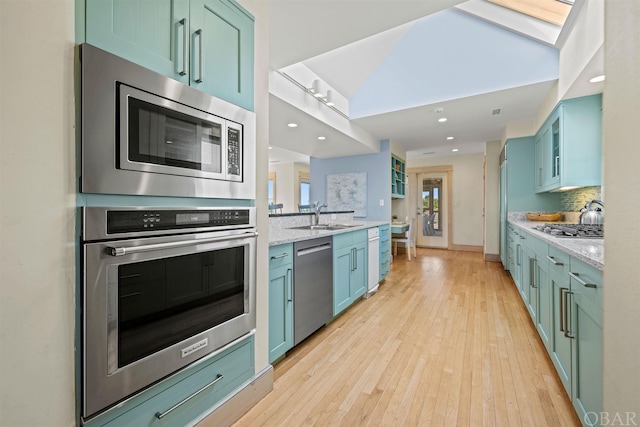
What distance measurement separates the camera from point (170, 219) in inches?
44.3

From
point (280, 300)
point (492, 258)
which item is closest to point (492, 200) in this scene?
point (492, 258)

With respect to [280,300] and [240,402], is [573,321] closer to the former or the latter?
[280,300]

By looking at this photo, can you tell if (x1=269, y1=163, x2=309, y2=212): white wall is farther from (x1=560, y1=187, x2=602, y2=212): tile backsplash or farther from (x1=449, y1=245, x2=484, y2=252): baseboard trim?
(x1=560, y1=187, x2=602, y2=212): tile backsplash

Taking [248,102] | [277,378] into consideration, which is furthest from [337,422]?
[248,102]

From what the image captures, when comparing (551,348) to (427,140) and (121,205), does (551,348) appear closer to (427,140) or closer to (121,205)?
(121,205)

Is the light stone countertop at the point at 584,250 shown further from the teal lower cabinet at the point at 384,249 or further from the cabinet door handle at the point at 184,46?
the teal lower cabinet at the point at 384,249

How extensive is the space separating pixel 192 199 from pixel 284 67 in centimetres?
184

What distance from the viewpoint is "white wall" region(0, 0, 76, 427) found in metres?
0.75

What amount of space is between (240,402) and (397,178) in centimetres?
490

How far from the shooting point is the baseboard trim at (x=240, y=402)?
4.35 feet

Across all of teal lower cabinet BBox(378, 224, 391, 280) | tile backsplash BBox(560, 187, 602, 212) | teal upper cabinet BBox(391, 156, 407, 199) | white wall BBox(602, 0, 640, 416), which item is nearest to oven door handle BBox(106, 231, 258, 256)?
white wall BBox(602, 0, 640, 416)

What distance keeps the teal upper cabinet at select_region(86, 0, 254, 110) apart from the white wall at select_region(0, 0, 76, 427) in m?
0.12

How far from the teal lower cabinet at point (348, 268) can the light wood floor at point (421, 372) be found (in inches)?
7.6

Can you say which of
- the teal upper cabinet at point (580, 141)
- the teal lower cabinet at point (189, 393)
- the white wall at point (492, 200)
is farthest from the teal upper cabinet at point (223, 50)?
the white wall at point (492, 200)
